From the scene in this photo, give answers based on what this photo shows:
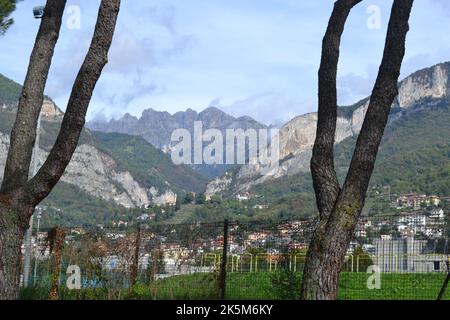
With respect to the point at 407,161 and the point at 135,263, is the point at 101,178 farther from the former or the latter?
the point at 135,263

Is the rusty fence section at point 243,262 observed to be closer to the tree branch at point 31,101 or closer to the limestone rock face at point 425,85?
the tree branch at point 31,101

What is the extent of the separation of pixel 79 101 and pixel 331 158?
2.70 metres

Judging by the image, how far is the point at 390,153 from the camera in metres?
115

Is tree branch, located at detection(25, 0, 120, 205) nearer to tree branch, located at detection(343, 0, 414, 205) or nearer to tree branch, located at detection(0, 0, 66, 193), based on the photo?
tree branch, located at detection(0, 0, 66, 193)

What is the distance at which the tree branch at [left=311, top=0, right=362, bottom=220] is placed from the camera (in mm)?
7215

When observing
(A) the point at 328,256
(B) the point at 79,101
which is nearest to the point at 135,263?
(B) the point at 79,101

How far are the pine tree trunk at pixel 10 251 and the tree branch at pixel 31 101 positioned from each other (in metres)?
0.43

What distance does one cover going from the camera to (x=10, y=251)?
7.73 meters

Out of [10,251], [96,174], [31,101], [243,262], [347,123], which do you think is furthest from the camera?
[96,174]

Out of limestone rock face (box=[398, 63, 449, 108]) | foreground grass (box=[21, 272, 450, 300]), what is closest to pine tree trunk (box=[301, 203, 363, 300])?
foreground grass (box=[21, 272, 450, 300])

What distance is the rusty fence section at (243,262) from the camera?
10172 mm

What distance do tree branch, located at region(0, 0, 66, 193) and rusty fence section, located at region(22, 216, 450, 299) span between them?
339cm

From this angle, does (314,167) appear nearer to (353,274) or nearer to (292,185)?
(353,274)
